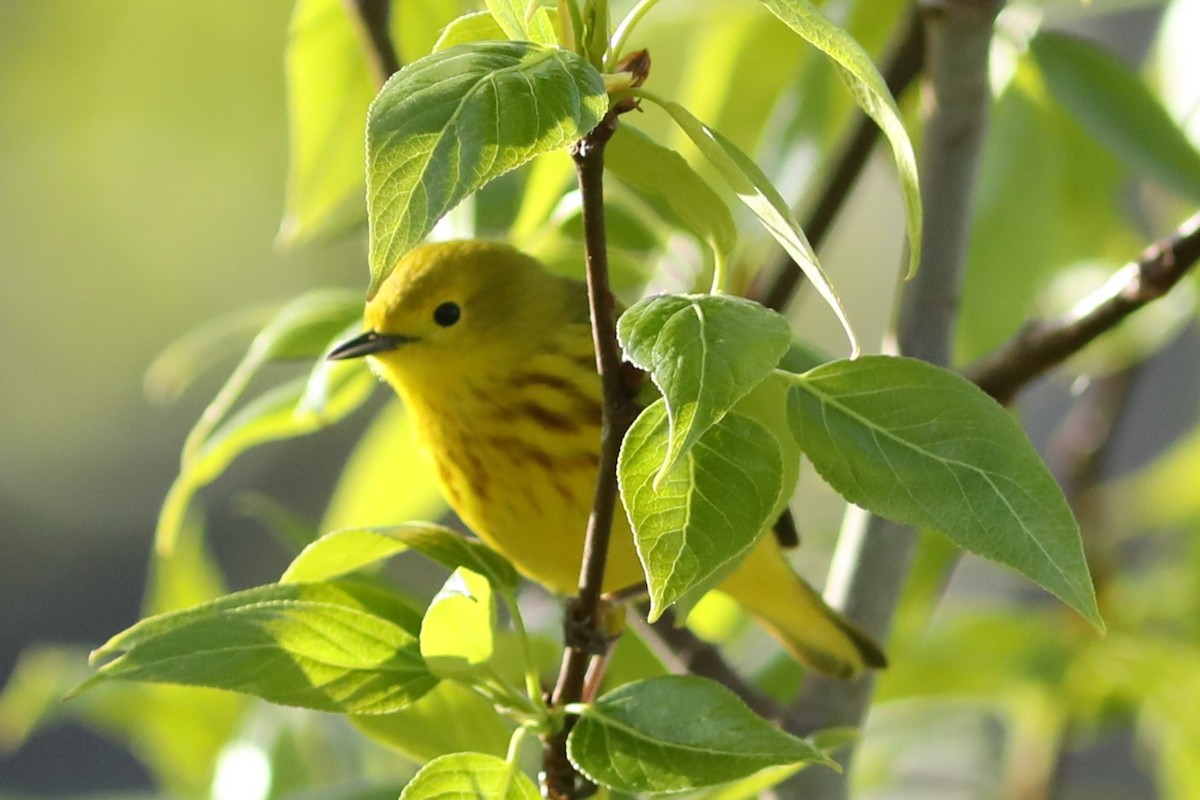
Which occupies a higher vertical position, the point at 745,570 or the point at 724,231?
the point at 724,231

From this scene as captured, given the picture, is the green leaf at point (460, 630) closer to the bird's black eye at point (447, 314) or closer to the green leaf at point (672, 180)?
the green leaf at point (672, 180)

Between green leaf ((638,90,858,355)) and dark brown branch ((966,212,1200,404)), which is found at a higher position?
green leaf ((638,90,858,355))

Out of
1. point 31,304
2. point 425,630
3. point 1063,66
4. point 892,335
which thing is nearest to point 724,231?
point 425,630

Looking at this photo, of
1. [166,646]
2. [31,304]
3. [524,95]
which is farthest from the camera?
[31,304]

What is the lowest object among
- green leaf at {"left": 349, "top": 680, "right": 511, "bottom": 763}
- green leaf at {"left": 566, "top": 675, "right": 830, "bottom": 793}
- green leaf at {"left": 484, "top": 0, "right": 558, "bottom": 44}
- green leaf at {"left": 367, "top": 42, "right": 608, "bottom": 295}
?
green leaf at {"left": 349, "top": 680, "right": 511, "bottom": 763}

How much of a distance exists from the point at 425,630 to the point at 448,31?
23cm

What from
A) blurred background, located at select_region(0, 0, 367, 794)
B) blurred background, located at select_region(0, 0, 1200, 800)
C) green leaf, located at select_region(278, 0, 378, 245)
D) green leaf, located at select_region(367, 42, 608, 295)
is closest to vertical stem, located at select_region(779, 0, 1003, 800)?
green leaf, located at select_region(278, 0, 378, 245)

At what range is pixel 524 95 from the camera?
1.50 feet

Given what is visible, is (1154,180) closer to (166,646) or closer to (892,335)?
(892,335)

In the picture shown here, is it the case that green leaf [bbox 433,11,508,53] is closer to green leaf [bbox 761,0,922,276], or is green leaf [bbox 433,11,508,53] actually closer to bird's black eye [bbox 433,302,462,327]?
green leaf [bbox 761,0,922,276]

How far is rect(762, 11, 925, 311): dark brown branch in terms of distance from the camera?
105 centimetres

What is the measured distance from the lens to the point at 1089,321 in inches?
32.9

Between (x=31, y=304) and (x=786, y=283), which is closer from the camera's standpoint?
(x=786, y=283)

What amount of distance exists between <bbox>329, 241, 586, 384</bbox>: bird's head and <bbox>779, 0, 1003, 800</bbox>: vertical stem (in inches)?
11.2
